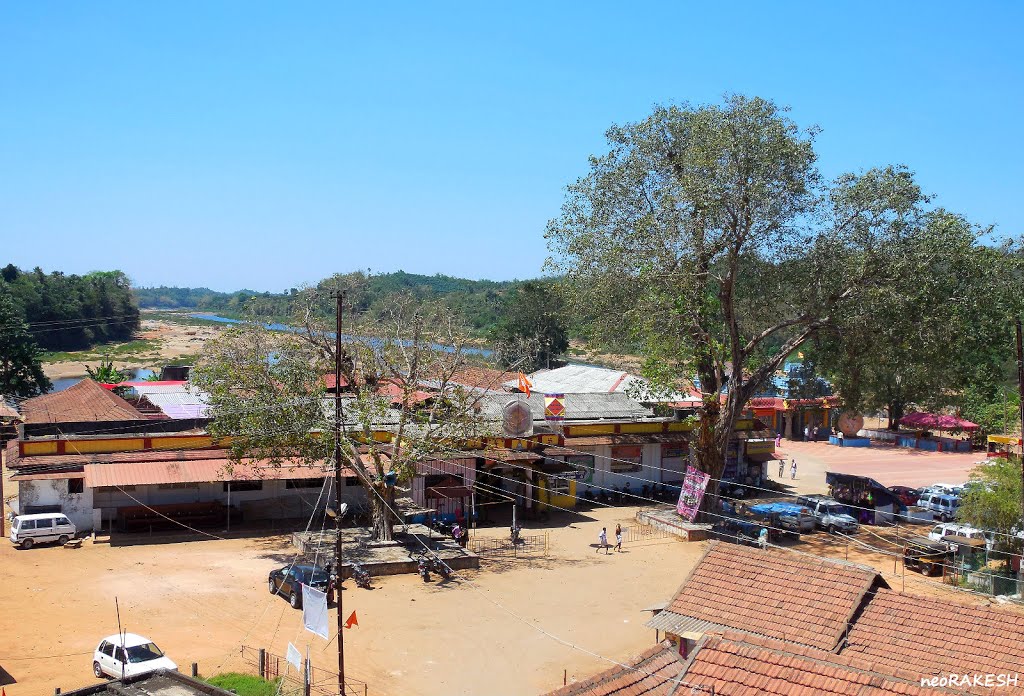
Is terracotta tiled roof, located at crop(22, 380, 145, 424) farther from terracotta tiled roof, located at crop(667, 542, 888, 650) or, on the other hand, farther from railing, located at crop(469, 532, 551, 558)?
terracotta tiled roof, located at crop(667, 542, 888, 650)

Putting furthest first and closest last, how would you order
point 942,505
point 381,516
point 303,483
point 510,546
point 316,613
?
1. point 942,505
2. point 303,483
3. point 510,546
4. point 381,516
5. point 316,613

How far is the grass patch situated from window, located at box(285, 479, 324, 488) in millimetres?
15674

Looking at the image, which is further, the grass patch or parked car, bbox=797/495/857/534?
parked car, bbox=797/495/857/534

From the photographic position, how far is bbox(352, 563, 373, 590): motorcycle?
2625 cm

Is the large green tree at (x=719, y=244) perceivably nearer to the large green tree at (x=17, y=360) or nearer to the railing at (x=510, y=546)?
the railing at (x=510, y=546)

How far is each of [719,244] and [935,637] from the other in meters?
19.7

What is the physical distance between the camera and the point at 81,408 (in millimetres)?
40469

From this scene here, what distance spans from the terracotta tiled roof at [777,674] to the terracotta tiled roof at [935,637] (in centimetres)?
314

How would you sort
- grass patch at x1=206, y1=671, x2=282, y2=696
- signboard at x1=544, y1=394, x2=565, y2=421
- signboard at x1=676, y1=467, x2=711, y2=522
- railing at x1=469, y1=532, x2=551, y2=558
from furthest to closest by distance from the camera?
signboard at x1=544, y1=394, x2=565, y2=421
signboard at x1=676, y1=467, x2=711, y2=522
railing at x1=469, y1=532, x2=551, y2=558
grass patch at x1=206, y1=671, x2=282, y2=696

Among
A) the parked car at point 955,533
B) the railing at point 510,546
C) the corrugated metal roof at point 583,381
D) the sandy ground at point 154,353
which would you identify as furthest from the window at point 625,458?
the sandy ground at point 154,353

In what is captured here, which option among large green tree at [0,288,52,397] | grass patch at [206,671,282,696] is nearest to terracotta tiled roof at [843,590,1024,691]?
grass patch at [206,671,282,696]

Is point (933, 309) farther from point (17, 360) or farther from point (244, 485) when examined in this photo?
point (17, 360)

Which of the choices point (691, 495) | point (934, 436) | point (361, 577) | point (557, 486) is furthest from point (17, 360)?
point (934, 436)

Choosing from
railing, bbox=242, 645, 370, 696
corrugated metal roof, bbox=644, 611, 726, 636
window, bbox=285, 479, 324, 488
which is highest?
corrugated metal roof, bbox=644, 611, 726, 636
